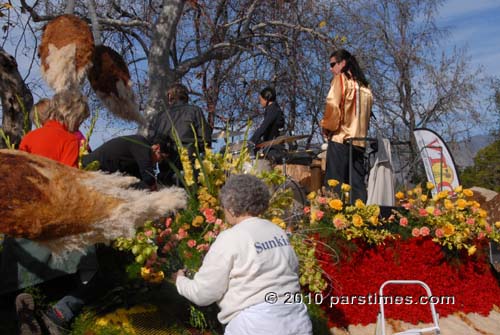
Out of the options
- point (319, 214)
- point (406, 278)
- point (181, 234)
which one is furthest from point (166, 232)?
point (406, 278)

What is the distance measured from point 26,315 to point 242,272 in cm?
136

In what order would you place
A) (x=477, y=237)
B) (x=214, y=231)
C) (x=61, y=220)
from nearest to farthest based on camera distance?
(x=61, y=220), (x=214, y=231), (x=477, y=237)

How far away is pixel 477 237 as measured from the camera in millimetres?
5984

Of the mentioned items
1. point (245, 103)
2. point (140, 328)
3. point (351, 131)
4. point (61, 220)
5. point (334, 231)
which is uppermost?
point (245, 103)

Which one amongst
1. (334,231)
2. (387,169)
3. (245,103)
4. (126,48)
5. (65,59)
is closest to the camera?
(65,59)

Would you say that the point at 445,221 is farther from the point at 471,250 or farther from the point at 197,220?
the point at 197,220

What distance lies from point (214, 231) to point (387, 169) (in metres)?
2.82

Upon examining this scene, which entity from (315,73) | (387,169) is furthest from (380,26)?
(387,169)

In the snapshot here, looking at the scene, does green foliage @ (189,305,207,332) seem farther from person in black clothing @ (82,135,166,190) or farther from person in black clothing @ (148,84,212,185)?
person in black clothing @ (148,84,212,185)

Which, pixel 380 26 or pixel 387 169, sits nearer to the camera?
pixel 387 169

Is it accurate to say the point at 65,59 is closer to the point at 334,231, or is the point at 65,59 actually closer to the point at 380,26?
the point at 334,231

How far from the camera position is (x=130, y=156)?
504cm

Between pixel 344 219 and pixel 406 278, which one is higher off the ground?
pixel 344 219

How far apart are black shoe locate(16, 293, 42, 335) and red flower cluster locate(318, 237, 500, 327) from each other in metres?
2.29
